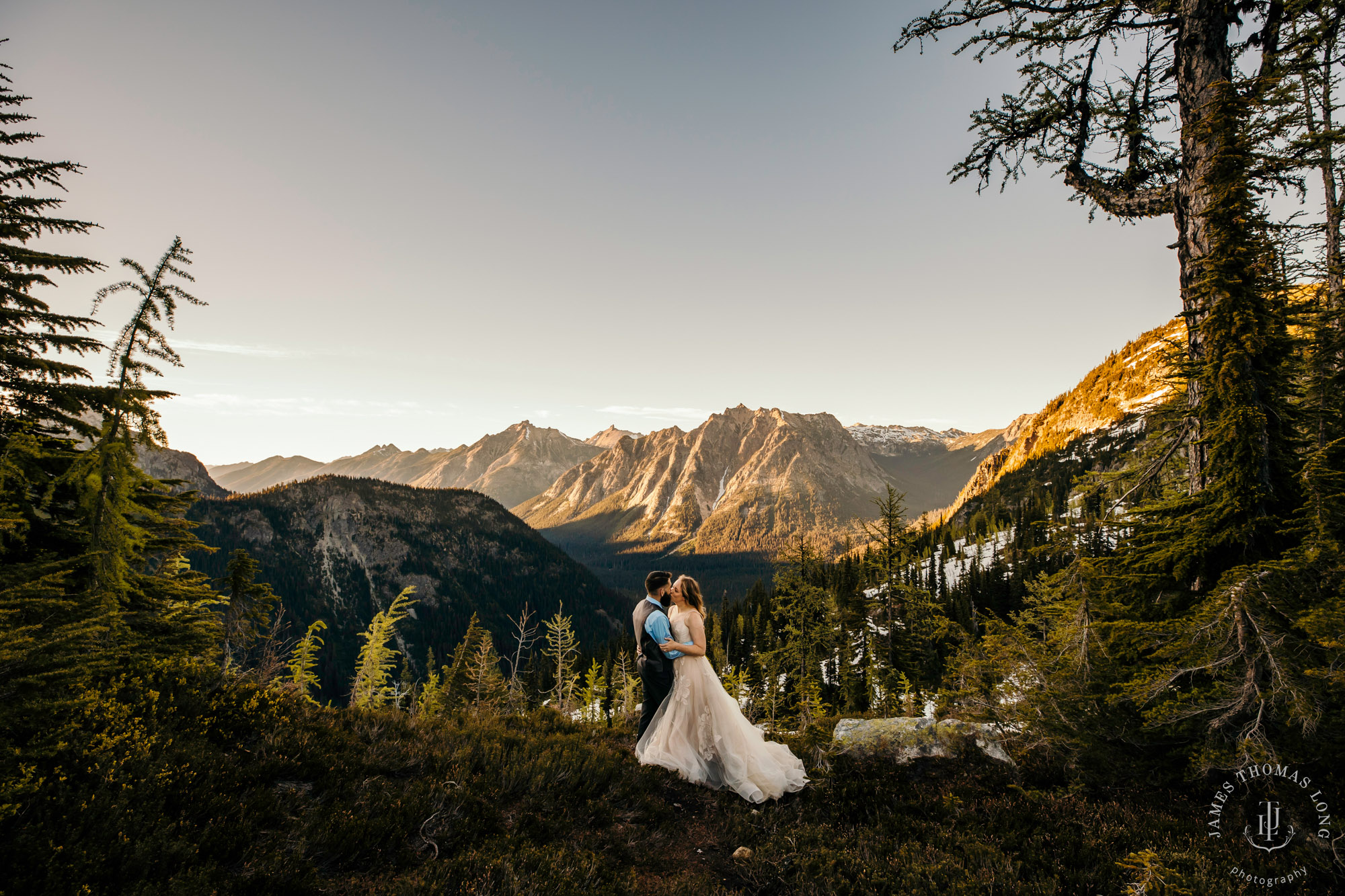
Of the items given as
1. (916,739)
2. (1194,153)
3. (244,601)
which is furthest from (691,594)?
(244,601)

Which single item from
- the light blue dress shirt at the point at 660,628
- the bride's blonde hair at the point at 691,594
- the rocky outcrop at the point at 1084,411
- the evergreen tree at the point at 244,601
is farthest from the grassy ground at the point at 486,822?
the rocky outcrop at the point at 1084,411

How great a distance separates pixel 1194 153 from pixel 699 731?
1054cm

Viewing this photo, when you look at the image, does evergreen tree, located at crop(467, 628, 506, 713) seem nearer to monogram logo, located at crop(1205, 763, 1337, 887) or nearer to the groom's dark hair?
the groom's dark hair

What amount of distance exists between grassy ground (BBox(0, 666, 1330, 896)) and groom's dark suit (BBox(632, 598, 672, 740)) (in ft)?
3.13

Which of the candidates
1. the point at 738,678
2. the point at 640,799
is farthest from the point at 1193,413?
the point at 738,678

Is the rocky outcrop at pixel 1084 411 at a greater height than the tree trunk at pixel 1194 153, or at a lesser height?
greater

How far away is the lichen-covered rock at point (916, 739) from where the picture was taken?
7977 mm

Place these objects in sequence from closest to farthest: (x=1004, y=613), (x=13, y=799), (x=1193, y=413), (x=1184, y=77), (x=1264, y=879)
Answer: (x=13, y=799)
(x=1264, y=879)
(x=1193, y=413)
(x=1184, y=77)
(x=1004, y=613)

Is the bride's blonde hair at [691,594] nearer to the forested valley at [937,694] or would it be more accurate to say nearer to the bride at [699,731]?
the bride at [699,731]

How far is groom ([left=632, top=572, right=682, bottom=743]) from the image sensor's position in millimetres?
7836

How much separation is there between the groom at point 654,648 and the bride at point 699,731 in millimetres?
126

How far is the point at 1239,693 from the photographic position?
18.4 ft

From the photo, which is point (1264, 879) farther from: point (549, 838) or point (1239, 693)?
point (549, 838)

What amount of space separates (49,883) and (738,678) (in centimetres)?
3352
